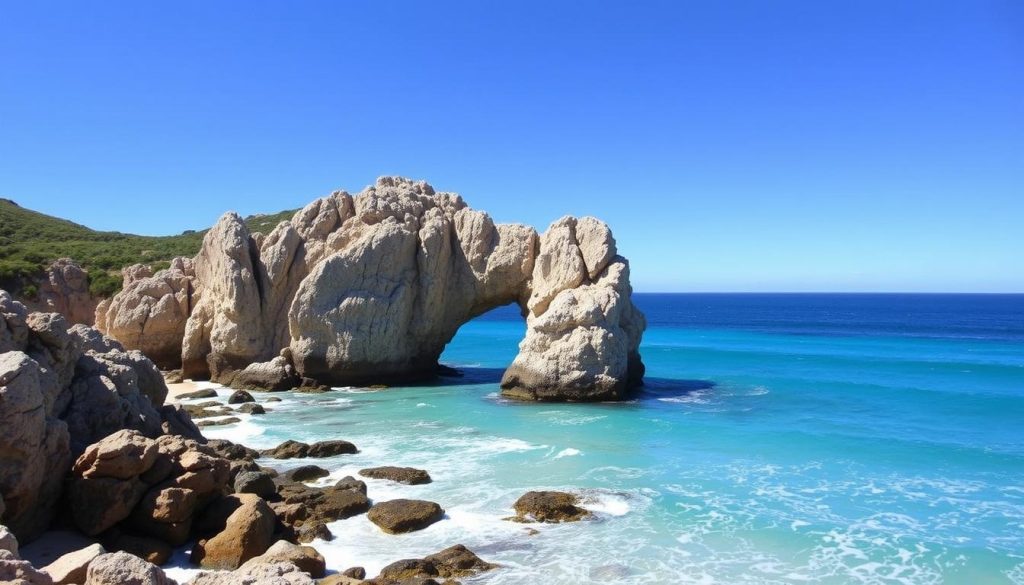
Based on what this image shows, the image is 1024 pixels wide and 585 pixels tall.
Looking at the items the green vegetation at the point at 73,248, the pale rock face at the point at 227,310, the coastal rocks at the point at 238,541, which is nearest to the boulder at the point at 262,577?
the coastal rocks at the point at 238,541

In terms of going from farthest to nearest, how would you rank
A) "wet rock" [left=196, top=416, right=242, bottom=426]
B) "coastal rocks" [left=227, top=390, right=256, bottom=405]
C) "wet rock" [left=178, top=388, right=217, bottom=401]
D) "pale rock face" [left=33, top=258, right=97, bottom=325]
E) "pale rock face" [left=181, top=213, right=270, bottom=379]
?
1. "pale rock face" [left=33, top=258, right=97, bottom=325]
2. "pale rock face" [left=181, top=213, right=270, bottom=379]
3. "wet rock" [left=178, top=388, right=217, bottom=401]
4. "coastal rocks" [left=227, top=390, right=256, bottom=405]
5. "wet rock" [left=196, top=416, right=242, bottom=426]

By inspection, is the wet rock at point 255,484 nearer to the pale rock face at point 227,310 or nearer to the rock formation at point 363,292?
the rock formation at point 363,292

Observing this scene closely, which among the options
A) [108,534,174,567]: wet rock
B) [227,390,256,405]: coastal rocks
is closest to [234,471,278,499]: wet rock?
[108,534,174,567]: wet rock

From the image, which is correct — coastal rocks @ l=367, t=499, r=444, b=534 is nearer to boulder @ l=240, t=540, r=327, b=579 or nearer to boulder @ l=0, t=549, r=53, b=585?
boulder @ l=240, t=540, r=327, b=579

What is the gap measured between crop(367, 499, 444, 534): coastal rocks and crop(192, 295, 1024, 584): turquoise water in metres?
0.25

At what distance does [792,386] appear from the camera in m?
34.5

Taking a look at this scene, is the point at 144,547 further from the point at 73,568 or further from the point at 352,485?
the point at 352,485

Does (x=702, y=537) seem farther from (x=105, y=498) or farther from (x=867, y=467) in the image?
(x=105, y=498)

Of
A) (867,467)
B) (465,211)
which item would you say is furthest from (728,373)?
(867,467)

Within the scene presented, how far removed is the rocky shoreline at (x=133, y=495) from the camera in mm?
11578

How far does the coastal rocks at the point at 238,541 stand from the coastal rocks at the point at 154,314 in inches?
1011

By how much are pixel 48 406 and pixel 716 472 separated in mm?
14988

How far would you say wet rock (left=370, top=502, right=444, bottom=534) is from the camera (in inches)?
546

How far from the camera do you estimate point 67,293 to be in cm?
4238
